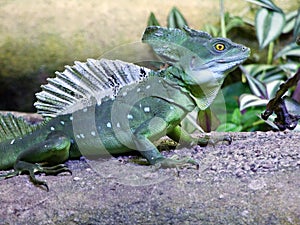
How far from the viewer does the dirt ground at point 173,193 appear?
1.92 m

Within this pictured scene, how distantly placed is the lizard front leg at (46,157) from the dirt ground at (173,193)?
6cm

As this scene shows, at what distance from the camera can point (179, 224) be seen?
1.90 m

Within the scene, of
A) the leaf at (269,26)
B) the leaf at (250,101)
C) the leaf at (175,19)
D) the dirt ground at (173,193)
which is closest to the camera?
the dirt ground at (173,193)

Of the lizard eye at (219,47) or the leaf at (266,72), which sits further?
the leaf at (266,72)

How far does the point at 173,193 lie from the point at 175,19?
2.87m

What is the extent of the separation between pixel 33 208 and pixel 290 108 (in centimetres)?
163

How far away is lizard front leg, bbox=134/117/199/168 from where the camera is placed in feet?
7.84

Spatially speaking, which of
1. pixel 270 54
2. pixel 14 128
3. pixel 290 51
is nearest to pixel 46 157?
pixel 14 128

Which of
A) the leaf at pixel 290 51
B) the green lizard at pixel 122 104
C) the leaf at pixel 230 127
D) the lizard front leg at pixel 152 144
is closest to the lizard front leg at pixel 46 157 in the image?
the green lizard at pixel 122 104

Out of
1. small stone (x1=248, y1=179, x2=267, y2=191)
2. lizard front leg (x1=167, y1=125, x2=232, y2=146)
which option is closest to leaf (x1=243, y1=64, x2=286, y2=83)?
lizard front leg (x1=167, y1=125, x2=232, y2=146)

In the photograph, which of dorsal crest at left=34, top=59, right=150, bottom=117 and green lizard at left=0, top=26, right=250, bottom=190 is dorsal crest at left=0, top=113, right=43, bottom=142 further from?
dorsal crest at left=34, top=59, right=150, bottom=117

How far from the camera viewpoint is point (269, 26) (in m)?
4.50

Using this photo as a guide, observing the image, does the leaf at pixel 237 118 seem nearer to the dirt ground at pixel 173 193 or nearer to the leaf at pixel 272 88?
the leaf at pixel 272 88

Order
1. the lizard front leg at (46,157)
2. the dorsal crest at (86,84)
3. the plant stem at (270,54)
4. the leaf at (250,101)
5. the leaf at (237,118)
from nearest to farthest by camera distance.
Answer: the lizard front leg at (46,157) → the dorsal crest at (86,84) → the leaf at (250,101) → the leaf at (237,118) → the plant stem at (270,54)
